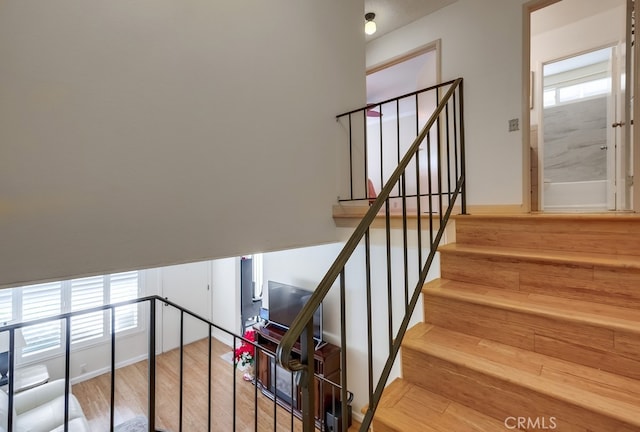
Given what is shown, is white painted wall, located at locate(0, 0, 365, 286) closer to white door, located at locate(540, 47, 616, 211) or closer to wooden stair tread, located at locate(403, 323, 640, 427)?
wooden stair tread, located at locate(403, 323, 640, 427)

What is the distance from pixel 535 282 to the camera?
141 cm

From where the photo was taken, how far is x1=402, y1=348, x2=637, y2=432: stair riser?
93cm

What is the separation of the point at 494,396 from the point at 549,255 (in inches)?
29.8

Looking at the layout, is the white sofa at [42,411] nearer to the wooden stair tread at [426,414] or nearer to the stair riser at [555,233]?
the wooden stair tread at [426,414]

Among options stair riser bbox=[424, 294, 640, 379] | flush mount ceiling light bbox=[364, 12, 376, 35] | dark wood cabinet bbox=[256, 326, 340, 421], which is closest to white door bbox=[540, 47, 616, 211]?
flush mount ceiling light bbox=[364, 12, 376, 35]

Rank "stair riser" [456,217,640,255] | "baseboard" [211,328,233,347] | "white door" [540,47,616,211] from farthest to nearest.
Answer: "baseboard" [211,328,233,347] → "white door" [540,47,616,211] → "stair riser" [456,217,640,255]

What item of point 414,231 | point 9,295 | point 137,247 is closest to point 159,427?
point 9,295

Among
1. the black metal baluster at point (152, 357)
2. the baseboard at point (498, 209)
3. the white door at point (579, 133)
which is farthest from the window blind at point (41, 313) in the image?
the white door at point (579, 133)

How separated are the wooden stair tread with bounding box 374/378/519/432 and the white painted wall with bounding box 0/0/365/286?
1210mm

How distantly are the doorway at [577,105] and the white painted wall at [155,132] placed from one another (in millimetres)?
2915

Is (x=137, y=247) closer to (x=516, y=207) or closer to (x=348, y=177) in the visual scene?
(x=348, y=177)

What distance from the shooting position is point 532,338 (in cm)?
123

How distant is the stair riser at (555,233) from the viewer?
1.37m

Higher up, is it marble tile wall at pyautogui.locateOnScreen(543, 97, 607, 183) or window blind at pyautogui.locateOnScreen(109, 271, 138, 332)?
marble tile wall at pyautogui.locateOnScreen(543, 97, 607, 183)
